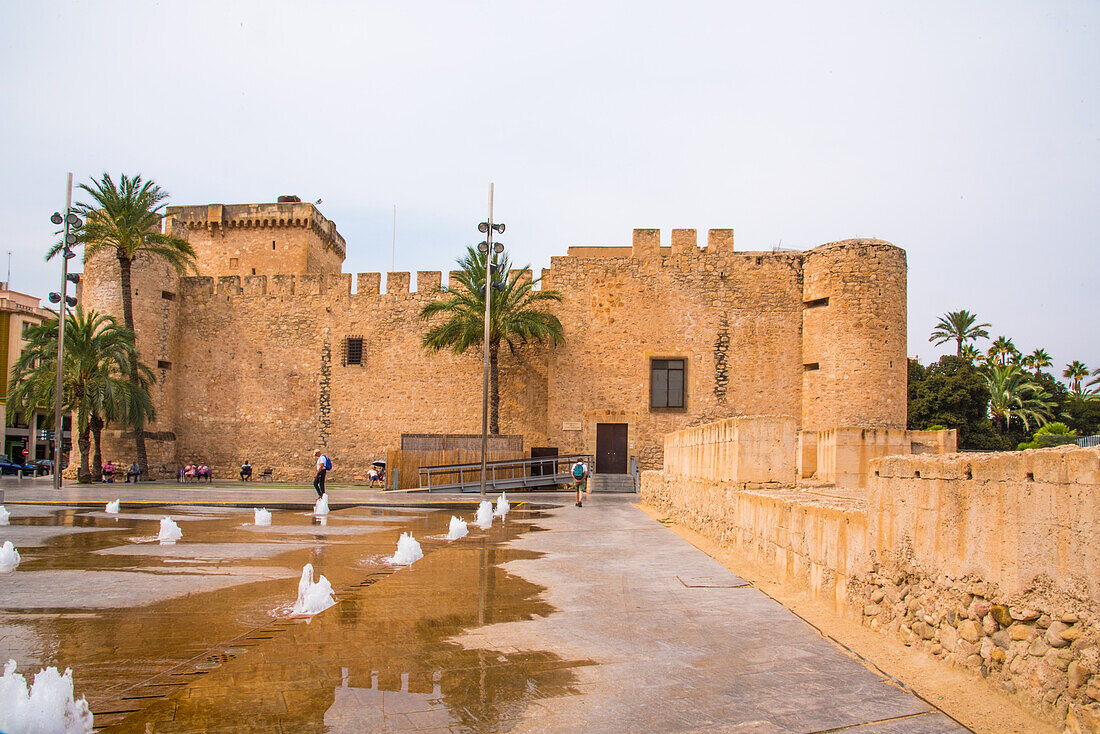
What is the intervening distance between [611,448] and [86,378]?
16.4 m

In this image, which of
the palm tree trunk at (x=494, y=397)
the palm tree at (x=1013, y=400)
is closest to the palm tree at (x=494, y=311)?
the palm tree trunk at (x=494, y=397)

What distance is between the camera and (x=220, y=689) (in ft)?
12.5

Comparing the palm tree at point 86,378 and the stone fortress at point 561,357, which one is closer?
the stone fortress at point 561,357

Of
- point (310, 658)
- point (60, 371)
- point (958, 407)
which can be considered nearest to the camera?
point (310, 658)

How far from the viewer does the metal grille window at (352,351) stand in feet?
92.3

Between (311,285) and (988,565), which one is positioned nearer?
(988,565)

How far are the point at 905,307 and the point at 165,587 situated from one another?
2144 cm

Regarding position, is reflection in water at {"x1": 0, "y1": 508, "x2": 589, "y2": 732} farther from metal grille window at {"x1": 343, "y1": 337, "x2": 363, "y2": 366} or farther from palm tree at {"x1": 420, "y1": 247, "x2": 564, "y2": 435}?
metal grille window at {"x1": 343, "y1": 337, "x2": 363, "y2": 366}

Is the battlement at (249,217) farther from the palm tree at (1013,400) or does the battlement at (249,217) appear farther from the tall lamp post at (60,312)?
the palm tree at (1013,400)

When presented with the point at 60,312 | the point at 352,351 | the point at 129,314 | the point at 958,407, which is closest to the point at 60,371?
the point at 60,312

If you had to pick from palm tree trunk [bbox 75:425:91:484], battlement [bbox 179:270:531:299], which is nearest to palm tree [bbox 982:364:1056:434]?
battlement [bbox 179:270:531:299]

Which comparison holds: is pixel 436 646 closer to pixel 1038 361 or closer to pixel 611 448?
pixel 611 448

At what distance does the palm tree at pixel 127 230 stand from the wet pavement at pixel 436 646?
19.5 m

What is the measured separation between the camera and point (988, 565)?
3.77 m
